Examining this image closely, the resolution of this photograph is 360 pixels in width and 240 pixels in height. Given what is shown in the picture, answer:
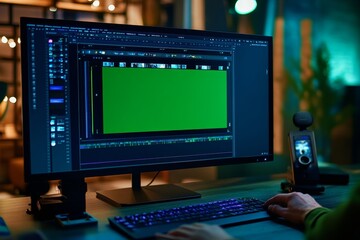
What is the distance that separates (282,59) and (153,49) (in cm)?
168

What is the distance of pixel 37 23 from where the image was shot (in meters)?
1.13

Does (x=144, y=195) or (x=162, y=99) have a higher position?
(x=162, y=99)

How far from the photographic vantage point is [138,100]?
129 cm

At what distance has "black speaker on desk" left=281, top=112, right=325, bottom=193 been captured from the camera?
57.1 inches

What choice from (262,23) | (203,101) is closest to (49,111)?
(203,101)

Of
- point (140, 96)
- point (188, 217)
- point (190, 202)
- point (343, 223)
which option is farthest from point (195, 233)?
point (140, 96)

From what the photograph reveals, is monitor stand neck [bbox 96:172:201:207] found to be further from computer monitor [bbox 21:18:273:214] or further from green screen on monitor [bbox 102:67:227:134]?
green screen on monitor [bbox 102:67:227:134]

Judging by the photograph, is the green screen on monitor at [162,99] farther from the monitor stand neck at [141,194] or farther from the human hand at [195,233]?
the human hand at [195,233]

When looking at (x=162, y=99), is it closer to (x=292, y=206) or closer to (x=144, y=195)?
(x=144, y=195)

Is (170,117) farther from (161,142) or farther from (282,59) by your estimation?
(282,59)

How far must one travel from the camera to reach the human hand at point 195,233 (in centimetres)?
88

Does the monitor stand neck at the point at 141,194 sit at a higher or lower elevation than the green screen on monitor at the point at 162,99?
lower

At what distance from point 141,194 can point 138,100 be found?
0.30m

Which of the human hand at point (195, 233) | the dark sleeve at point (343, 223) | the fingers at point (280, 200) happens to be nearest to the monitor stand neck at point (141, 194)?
the fingers at point (280, 200)
